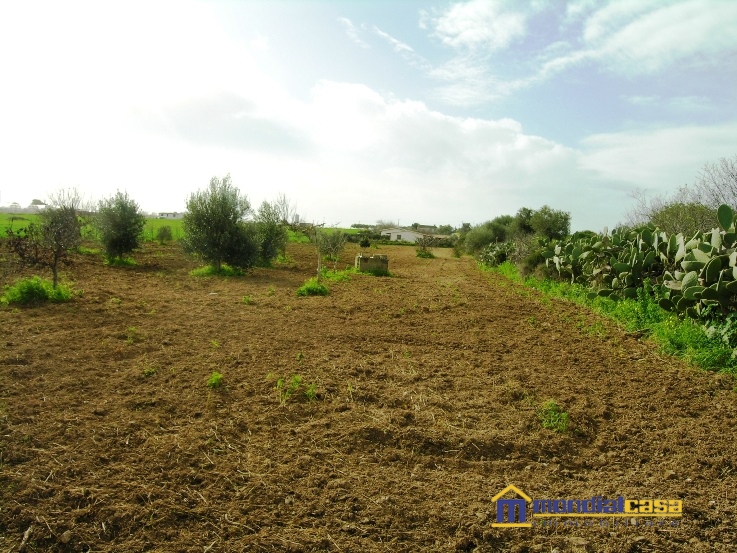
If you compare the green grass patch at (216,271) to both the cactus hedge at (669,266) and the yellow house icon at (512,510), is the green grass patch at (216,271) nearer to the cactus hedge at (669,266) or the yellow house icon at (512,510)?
the cactus hedge at (669,266)

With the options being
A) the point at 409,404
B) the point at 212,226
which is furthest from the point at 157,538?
the point at 212,226

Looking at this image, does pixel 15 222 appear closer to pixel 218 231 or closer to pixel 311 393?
pixel 218 231

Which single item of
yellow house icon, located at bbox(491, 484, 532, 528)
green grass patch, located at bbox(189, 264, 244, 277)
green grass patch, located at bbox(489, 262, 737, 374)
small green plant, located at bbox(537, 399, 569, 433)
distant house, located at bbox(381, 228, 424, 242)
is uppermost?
distant house, located at bbox(381, 228, 424, 242)

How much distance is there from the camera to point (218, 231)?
1641 cm

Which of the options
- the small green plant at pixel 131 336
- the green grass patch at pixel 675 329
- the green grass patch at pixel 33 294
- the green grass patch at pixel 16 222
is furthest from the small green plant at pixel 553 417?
the green grass patch at pixel 16 222

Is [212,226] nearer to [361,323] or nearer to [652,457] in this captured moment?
[361,323]

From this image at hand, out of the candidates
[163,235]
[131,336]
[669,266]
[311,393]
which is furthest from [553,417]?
[163,235]

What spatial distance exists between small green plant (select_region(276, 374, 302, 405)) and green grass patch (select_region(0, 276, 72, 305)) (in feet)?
22.0

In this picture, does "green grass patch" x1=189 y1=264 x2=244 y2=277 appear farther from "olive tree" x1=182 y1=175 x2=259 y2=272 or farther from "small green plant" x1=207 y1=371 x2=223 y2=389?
"small green plant" x1=207 y1=371 x2=223 y2=389

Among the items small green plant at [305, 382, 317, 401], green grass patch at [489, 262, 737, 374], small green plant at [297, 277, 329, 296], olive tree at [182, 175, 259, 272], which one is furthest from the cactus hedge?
olive tree at [182, 175, 259, 272]

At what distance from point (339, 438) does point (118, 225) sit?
1719 cm

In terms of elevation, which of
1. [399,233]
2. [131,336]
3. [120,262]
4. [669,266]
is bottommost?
[131,336]

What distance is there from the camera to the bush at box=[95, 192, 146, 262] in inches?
690

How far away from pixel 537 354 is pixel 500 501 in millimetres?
4017
